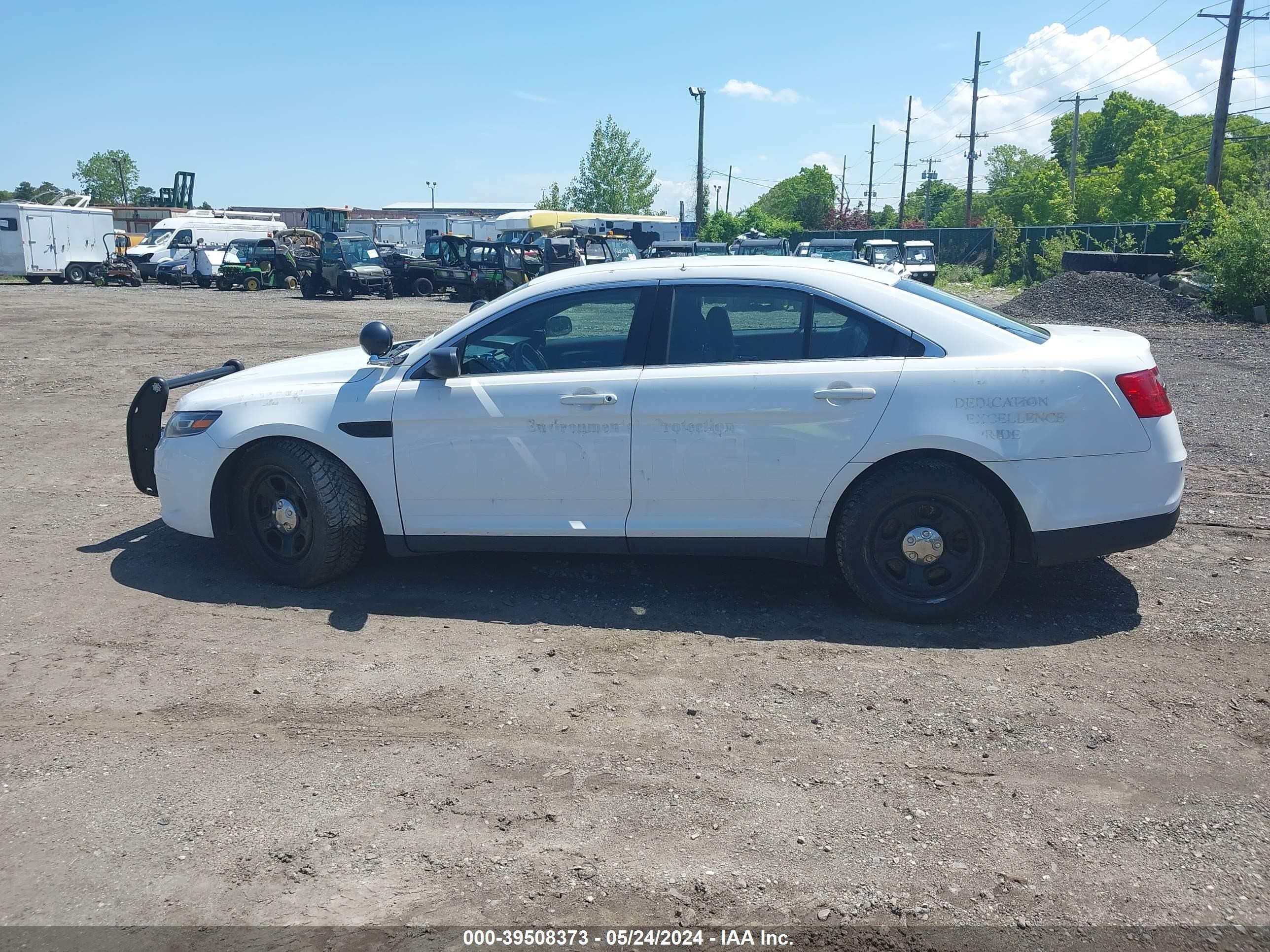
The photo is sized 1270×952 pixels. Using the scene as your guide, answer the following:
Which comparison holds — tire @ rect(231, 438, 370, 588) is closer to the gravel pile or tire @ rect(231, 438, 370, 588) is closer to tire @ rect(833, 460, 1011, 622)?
tire @ rect(833, 460, 1011, 622)

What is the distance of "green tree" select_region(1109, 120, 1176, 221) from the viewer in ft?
207

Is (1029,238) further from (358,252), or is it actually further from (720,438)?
(720,438)

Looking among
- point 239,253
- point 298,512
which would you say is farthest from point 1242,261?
point 239,253

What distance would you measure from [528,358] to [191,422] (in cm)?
185

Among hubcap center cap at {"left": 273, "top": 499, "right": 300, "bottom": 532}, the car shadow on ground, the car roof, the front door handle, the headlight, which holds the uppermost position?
the car roof

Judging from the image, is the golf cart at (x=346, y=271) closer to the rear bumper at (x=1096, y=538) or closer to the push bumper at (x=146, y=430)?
the push bumper at (x=146, y=430)

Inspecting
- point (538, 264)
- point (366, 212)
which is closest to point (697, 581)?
point (538, 264)

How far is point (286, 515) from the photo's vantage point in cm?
552

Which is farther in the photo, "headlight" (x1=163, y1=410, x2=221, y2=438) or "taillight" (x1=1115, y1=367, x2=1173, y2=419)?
"headlight" (x1=163, y1=410, x2=221, y2=438)

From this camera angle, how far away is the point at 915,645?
15.5ft

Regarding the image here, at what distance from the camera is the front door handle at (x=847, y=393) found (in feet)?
15.7

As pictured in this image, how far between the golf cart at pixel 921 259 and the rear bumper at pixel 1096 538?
33984mm

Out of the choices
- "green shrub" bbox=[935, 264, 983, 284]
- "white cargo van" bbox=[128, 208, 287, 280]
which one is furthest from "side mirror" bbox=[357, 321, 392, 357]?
"white cargo van" bbox=[128, 208, 287, 280]

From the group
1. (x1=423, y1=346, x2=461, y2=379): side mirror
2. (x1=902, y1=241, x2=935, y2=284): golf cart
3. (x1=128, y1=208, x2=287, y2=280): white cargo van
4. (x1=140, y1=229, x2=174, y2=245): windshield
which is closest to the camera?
(x1=423, y1=346, x2=461, y2=379): side mirror
